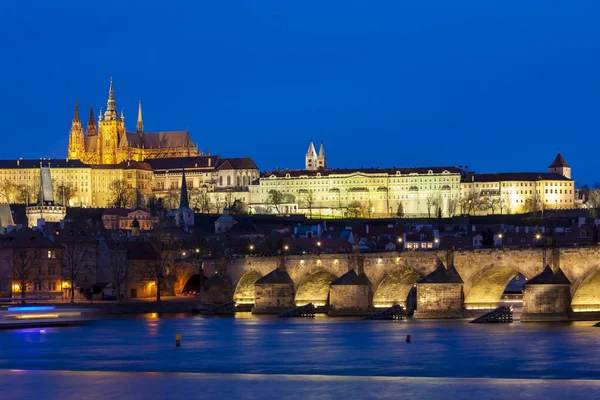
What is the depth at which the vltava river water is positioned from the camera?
1481 inches

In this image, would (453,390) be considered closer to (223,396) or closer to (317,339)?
(223,396)

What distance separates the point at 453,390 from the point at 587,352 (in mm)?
12616

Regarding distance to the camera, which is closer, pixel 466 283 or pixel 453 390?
pixel 453 390

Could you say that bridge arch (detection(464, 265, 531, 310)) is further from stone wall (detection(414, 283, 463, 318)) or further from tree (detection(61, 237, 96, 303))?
tree (detection(61, 237, 96, 303))

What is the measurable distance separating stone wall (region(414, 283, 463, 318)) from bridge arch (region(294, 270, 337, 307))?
1287cm

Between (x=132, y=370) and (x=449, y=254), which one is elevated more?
(x=449, y=254)

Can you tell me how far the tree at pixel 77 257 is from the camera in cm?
9695

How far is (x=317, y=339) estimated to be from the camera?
193 ft

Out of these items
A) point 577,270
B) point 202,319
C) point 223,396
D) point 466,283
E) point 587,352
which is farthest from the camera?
point 202,319

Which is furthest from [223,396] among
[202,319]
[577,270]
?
[202,319]

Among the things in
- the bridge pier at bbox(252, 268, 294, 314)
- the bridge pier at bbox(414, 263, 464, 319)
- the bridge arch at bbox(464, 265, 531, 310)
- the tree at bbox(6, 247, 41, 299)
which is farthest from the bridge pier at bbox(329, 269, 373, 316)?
the tree at bbox(6, 247, 41, 299)

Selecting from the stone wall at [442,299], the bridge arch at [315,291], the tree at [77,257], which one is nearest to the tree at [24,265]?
the tree at [77,257]

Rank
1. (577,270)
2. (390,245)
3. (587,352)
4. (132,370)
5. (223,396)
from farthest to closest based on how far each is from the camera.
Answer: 1. (390,245)
2. (577,270)
3. (587,352)
4. (132,370)
5. (223,396)

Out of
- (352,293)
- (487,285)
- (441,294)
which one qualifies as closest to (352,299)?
(352,293)
